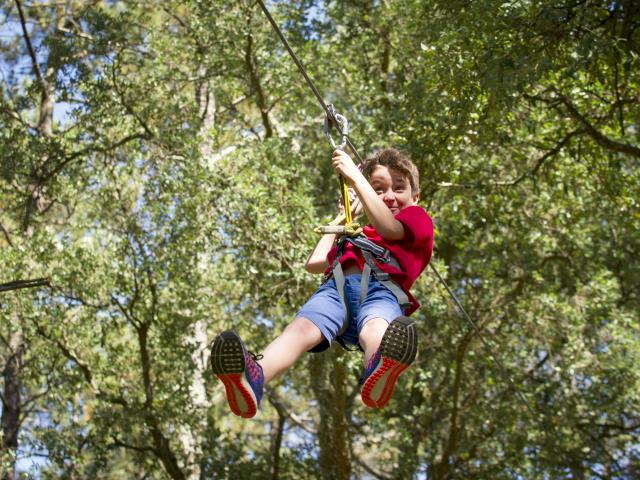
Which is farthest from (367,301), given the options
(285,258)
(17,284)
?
(285,258)

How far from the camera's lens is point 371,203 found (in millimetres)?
3293

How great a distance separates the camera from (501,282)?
10008 millimetres

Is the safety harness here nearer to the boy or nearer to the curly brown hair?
the boy

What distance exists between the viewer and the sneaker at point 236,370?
291 centimetres

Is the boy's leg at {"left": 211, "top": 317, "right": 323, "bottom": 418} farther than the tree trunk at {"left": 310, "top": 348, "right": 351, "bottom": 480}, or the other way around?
the tree trunk at {"left": 310, "top": 348, "right": 351, "bottom": 480}

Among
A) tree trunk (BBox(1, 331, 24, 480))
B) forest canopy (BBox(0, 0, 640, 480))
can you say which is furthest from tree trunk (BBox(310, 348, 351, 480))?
tree trunk (BBox(1, 331, 24, 480))

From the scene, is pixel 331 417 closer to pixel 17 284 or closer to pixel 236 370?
pixel 17 284

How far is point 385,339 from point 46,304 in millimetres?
6748

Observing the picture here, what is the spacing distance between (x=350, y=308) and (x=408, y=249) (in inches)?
13.6

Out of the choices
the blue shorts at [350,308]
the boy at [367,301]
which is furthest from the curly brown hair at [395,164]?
the blue shorts at [350,308]

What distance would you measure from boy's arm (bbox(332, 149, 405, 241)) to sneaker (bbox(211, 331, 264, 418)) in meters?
0.72

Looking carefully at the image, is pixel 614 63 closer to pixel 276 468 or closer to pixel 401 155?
pixel 401 155

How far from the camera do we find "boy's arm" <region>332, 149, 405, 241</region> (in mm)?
3301

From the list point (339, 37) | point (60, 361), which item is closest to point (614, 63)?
point (339, 37)
